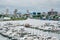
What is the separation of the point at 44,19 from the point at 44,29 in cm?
18

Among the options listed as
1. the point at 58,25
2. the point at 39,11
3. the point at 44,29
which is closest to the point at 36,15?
the point at 39,11

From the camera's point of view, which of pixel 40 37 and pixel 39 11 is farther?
pixel 39 11

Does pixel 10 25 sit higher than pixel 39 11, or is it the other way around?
pixel 39 11

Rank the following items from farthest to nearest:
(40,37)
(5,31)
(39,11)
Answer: (39,11)
(5,31)
(40,37)

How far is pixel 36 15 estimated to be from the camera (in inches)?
126

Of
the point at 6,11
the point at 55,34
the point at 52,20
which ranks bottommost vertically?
the point at 55,34

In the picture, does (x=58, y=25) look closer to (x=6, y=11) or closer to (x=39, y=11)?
(x=39, y=11)

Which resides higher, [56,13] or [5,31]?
[56,13]

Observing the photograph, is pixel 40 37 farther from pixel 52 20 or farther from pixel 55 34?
pixel 52 20

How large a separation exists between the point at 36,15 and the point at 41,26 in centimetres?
A: 23

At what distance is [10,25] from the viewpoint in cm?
313

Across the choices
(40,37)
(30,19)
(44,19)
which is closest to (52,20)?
(44,19)

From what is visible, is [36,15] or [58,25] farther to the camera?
[58,25]

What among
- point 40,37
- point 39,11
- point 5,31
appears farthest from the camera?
point 39,11
